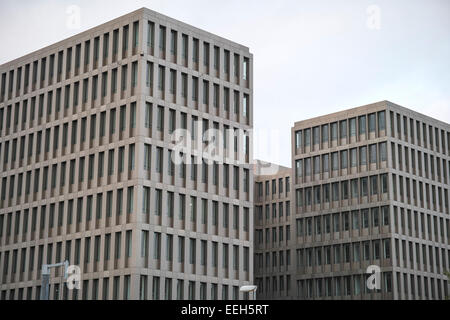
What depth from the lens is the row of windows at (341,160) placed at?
297ft

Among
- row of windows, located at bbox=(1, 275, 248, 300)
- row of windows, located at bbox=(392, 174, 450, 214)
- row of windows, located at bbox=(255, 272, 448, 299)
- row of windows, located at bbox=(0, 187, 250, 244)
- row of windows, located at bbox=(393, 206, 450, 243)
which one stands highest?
row of windows, located at bbox=(392, 174, 450, 214)

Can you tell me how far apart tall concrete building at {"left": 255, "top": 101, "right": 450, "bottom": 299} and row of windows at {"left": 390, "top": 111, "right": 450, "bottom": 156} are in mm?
120

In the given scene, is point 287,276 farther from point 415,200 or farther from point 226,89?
point 226,89

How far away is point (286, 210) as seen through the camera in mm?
107562

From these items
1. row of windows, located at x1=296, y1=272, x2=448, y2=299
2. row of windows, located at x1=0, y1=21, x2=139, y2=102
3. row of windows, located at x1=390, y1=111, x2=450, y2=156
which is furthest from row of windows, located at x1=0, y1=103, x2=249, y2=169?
row of windows, located at x1=390, y1=111, x2=450, y2=156

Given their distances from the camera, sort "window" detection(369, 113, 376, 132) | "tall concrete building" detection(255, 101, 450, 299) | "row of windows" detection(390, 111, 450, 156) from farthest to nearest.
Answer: "window" detection(369, 113, 376, 132), "row of windows" detection(390, 111, 450, 156), "tall concrete building" detection(255, 101, 450, 299)

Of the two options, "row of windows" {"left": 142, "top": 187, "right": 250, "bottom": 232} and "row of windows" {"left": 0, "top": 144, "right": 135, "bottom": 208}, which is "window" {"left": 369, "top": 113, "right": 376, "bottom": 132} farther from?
"row of windows" {"left": 0, "top": 144, "right": 135, "bottom": 208}

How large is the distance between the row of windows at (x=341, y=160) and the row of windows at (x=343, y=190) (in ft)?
5.89

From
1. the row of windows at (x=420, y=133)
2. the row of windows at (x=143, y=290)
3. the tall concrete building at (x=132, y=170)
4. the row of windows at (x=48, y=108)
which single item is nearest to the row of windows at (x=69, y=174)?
the tall concrete building at (x=132, y=170)

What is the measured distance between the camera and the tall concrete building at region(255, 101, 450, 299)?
292 feet

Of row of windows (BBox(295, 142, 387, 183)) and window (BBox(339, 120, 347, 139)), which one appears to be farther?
window (BBox(339, 120, 347, 139))

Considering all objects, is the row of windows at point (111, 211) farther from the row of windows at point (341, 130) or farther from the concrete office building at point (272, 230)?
the concrete office building at point (272, 230)
